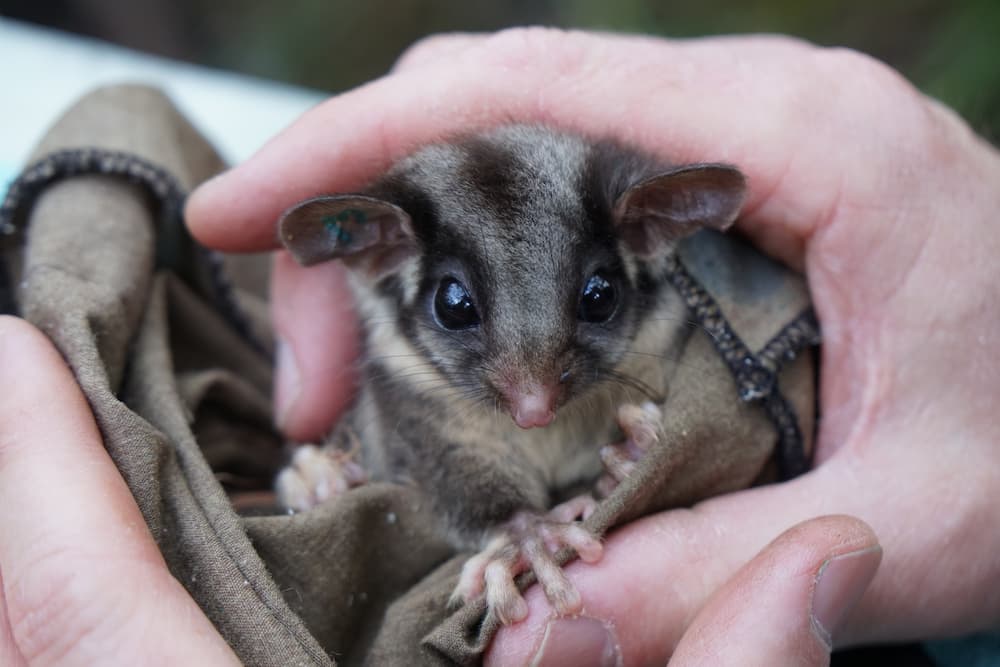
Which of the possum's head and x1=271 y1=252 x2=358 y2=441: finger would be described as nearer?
the possum's head

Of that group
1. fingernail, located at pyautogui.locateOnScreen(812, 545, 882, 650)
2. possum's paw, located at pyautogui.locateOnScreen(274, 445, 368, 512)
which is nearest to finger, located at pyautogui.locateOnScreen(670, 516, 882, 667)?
fingernail, located at pyautogui.locateOnScreen(812, 545, 882, 650)

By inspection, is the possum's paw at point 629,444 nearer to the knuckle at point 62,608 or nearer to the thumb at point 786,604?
the thumb at point 786,604

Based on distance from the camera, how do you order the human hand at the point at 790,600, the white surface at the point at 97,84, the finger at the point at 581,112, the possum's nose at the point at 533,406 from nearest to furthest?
the human hand at the point at 790,600
the possum's nose at the point at 533,406
the finger at the point at 581,112
the white surface at the point at 97,84

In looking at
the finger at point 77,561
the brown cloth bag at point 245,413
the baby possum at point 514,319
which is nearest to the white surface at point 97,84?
the brown cloth bag at point 245,413

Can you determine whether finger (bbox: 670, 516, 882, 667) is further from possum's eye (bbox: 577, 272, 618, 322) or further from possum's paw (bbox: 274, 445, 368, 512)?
possum's paw (bbox: 274, 445, 368, 512)

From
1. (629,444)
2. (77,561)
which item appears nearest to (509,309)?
(629,444)

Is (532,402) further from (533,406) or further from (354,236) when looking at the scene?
(354,236)

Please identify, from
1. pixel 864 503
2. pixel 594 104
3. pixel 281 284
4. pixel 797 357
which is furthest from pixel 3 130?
pixel 864 503
